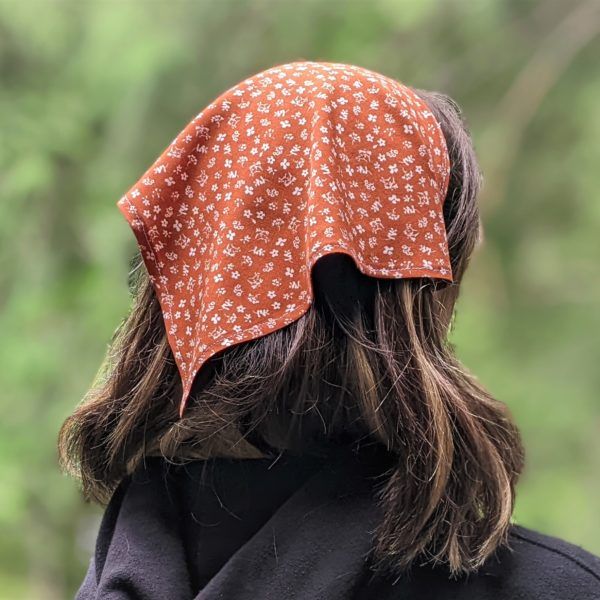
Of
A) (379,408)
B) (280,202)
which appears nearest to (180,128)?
(280,202)

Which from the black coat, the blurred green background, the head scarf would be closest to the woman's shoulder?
the black coat

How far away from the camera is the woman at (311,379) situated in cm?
90

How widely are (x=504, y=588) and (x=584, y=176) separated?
3.45 m

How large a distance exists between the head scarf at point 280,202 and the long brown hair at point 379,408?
30mm

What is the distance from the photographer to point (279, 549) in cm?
91

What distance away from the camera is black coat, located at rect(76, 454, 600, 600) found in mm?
898

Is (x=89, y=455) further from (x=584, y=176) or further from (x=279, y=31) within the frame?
(x=584, y=176)

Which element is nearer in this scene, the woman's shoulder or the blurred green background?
the woman's shoulder

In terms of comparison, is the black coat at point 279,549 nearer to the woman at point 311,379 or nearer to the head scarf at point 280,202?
the woman at point 311,379

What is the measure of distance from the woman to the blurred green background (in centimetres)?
201

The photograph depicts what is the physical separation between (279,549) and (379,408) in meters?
0.19

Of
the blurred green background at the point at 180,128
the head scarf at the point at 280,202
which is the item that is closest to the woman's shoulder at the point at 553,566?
the head scarf at the point at 280,202

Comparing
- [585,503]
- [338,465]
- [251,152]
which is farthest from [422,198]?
[585,503]

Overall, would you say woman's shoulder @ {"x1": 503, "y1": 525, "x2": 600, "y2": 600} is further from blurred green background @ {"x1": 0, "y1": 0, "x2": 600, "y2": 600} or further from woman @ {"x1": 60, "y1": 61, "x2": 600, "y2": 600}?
blurred green background @ {"x1": 0, "y1": 0, "x2": 600, "y2": 600}
